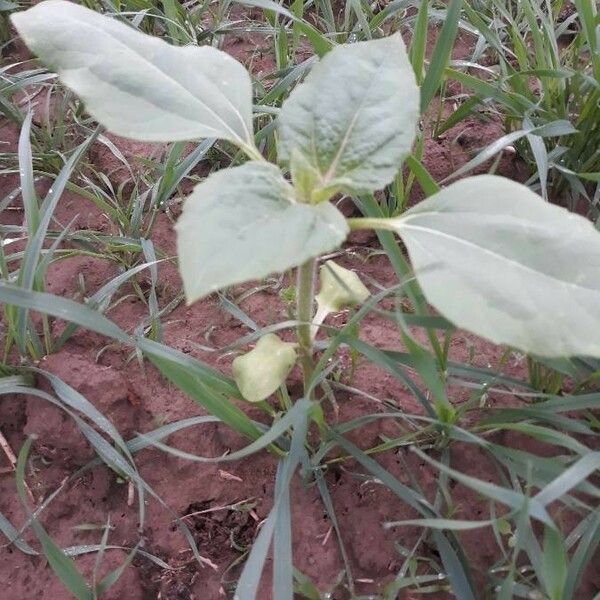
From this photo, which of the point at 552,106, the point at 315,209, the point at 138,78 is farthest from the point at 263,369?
the point at 552,106

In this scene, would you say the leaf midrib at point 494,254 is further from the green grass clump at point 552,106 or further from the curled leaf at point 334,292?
the green grass clump at point 552,106

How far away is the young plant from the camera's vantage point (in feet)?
1.99

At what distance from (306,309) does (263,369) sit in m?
0.09

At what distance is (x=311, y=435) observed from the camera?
99cm

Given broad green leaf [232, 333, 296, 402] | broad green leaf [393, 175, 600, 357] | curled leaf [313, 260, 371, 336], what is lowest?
broad green leaf [232, 333, 296, 402]

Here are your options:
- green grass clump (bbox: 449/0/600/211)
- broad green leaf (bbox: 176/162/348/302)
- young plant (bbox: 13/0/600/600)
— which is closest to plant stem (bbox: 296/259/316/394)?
young plant (bbox: 13/0/600/600)

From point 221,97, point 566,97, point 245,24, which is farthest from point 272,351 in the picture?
point 245,24

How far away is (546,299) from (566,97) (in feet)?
2.62

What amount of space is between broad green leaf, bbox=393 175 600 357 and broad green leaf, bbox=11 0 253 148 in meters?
0.27

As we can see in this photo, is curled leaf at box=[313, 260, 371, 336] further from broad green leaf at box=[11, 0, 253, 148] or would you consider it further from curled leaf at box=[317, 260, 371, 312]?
broad green leaf at box=[11, 0, 253, 148]

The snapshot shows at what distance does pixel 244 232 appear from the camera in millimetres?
615

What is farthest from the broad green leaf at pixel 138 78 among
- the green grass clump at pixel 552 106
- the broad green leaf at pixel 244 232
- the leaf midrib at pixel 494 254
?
the green grass clump at pixel 552 106

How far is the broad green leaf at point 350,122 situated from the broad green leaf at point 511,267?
0.09m

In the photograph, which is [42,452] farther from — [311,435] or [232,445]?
[311,435]
